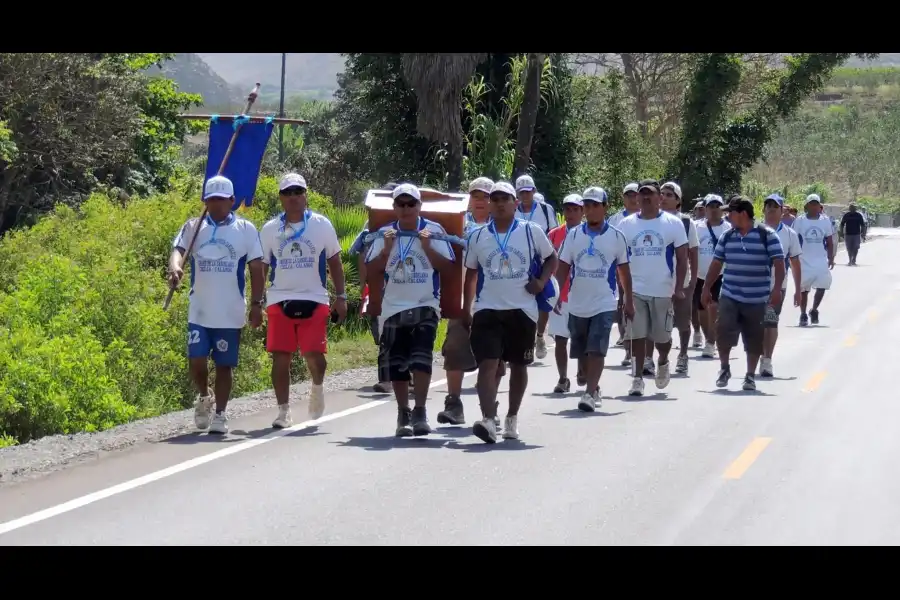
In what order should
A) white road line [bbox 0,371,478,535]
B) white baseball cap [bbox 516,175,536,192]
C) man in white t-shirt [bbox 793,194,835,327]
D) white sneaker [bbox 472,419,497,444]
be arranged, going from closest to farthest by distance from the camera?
white road line [bbox 0,371,478,535] < white sneaker [bbox 472,419,497,444] < white baseball cap [bbox 516,175,536,192] < man in white t-shirt [bbox 793,194,835,327]

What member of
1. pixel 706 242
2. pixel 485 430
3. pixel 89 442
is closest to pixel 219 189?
pixel 89 442

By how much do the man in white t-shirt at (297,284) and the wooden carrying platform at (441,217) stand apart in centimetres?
45

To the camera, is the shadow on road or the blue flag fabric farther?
the blue flag fabric

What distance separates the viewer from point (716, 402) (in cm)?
1394

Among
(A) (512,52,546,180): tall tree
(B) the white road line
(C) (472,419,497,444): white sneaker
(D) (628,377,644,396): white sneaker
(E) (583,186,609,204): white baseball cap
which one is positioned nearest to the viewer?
(B) the white road line

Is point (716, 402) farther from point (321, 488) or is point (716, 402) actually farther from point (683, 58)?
point (683, 58)

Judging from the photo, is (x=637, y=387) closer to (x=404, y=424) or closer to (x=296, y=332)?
(x=404, y=424)

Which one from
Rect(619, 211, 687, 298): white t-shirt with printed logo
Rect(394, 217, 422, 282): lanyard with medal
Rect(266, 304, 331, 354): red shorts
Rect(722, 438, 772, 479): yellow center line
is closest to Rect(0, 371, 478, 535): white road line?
Rect(266, 304, 331, 354): red shorts

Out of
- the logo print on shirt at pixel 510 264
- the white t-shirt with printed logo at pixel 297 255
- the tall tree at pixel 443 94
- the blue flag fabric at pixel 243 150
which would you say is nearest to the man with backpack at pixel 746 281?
the logo print on shirt at pixel 510 264

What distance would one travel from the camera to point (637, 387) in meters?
14.5

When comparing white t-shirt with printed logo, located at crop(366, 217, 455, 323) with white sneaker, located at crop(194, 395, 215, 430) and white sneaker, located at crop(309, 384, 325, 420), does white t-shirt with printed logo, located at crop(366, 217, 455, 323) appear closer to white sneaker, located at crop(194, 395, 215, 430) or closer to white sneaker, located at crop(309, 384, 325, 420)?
white sneaker, located at crop(309, 384, 325, 420)

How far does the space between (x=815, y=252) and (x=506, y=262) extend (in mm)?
13465

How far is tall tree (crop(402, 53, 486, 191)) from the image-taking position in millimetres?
26953
